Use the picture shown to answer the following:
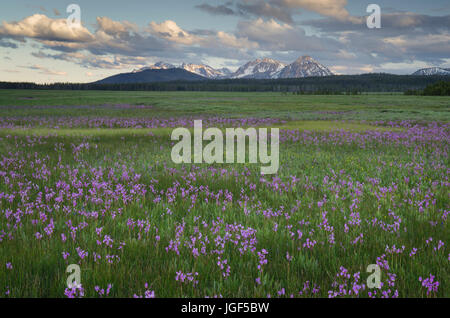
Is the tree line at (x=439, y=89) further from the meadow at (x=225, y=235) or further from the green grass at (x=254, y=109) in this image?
the meadow at (x=225, y=235)

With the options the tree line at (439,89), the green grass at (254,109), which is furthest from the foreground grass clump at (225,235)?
the tree line at (439,89)

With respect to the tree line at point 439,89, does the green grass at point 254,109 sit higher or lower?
lower

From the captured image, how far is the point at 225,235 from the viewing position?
4438mm

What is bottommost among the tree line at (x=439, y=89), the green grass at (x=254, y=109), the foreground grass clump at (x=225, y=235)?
the foreground grass clump at (x=225, y=235)

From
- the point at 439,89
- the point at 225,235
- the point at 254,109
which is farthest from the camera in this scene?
the point at 439,89

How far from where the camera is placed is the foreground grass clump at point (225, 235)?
3.28m

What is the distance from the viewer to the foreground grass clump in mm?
3279

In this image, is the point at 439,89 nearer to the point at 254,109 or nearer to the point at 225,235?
the point at 254,109

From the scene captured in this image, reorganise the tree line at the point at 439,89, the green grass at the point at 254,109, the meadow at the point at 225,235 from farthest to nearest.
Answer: the tree line at the point at 439,89, the green grass at the point at 254,109, the meadow at the point at 225,235

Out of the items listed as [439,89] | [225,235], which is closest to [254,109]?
[225,235]

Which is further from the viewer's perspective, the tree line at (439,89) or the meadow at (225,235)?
the tree line at (439,89)

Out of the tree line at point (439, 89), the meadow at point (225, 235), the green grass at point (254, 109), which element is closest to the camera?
the meadow at point (225, 235)
